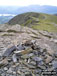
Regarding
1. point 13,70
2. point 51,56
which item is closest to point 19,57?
point 13,70

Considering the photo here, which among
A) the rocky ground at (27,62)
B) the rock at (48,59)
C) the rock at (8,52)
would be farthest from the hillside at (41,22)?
the rock at (48,59)

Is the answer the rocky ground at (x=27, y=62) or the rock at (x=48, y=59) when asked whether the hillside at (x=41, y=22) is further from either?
the rock at (x=48, y=59)

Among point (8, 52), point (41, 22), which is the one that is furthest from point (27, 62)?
point (41, 22)

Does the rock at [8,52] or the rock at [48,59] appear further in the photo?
the rock at [8,52]

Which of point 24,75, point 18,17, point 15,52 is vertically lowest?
point 18,17

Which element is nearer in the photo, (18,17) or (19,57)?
(19,57)

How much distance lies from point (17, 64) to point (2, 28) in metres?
20.0

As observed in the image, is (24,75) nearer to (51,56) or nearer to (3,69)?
(3,69)

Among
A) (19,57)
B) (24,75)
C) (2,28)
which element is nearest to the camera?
(24,75)

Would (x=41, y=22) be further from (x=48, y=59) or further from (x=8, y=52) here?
(x=48, y=59)

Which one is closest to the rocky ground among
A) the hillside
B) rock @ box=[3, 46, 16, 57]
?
rock @ box=[3, 46, 16, 57]

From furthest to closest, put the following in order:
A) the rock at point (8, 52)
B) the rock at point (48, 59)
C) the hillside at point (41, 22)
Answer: the hillside at point (41, 22), the rock at point (8, 52), the rock at point (48, 59)

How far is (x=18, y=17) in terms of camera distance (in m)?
183

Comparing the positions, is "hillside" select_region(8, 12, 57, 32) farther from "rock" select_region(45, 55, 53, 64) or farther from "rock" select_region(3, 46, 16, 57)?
"rock" select_region(45, 55, 53, 64)
